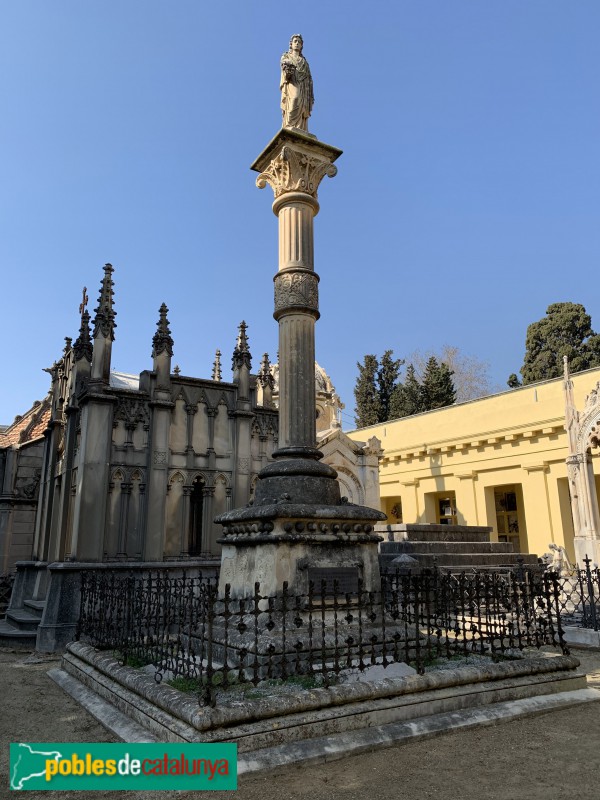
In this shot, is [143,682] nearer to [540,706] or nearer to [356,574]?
[356,574]

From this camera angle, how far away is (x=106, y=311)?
45.7 feet

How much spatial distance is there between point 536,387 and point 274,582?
21.2 meters

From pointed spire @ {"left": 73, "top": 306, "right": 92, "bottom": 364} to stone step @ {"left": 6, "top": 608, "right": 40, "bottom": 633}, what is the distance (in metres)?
6.02

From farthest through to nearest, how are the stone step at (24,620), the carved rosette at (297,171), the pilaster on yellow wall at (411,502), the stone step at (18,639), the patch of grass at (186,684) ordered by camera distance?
the pilaster on yellow wall at (411,502) < the stone step at (24,620) < the stone step at (18,639) < the carved rosette at (297,171) < the patch of grass at (186,684)

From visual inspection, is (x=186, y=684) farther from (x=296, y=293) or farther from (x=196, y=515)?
(x=196, y=515)

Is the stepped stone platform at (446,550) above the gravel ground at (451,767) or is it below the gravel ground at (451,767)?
above

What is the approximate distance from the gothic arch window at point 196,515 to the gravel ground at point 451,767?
8.27 meters

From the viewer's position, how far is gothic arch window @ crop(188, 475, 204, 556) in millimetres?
14289

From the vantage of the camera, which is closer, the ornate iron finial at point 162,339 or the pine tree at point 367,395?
the ornate iron finial at point 162,339

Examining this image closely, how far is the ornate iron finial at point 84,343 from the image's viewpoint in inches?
552

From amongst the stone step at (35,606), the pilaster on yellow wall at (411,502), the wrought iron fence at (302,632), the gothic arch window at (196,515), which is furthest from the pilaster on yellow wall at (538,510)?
the stone step at (35,606)

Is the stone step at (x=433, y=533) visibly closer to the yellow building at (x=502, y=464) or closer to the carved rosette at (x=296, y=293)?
the yellow building at (x=502, y=464)

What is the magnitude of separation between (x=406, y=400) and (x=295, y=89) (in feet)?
96.3

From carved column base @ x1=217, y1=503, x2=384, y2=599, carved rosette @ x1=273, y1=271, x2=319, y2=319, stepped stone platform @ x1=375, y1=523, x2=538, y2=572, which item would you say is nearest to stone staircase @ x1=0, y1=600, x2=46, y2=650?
carved column base @ x1=217, y1=503, x2=384, y2=599
